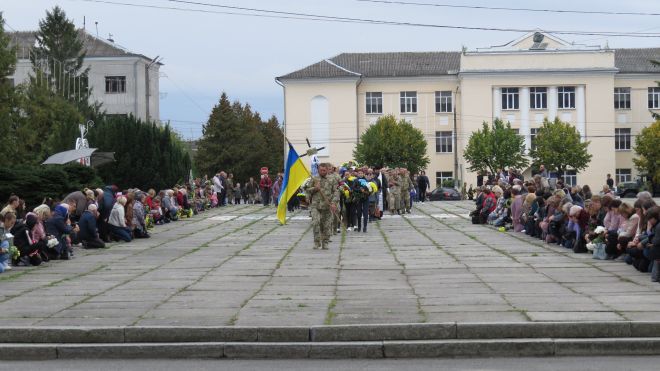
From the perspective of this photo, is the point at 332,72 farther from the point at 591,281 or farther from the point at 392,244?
the point at 591,281

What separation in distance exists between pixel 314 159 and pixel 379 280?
22252 millimetres

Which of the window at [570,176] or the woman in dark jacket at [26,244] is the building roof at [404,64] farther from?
the woman in dark jacket at [26,244]


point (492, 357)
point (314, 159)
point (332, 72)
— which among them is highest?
point (332, 72)

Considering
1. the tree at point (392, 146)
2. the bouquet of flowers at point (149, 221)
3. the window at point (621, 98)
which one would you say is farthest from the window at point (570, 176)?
the bouquet of flowers at point (149, 221)

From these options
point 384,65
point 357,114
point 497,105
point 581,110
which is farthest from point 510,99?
point 357,114

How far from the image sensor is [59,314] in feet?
41.7

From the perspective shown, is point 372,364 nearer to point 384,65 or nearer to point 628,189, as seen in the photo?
point 628,189

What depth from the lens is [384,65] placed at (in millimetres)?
94125

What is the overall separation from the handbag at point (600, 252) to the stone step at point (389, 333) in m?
8.03

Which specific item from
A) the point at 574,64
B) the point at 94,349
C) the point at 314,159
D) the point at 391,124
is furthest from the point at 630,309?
the point at 574,64

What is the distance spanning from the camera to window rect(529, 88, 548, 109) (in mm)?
87938

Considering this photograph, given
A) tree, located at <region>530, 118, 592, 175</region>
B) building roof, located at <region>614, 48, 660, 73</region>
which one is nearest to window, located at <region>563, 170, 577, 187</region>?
tree, located at <region>530, 118, 592, 175</region>

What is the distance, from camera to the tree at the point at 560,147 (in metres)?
81.4

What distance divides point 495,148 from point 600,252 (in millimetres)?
62323
